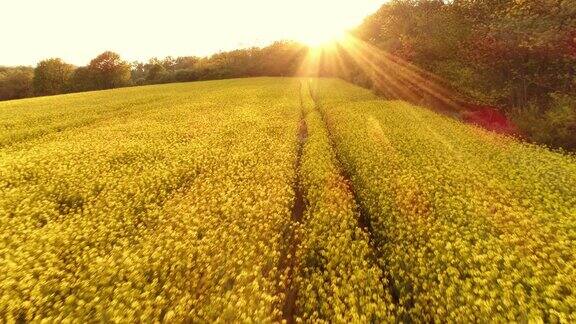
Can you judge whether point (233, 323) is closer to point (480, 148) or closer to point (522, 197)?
point (522, 197)

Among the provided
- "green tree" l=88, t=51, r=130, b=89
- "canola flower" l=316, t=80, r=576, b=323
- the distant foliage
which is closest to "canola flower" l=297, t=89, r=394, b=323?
"canola flower" l=316, t=80, r=576, b=323

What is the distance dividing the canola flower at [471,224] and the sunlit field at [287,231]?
6cm

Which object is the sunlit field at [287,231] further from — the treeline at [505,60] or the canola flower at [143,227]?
the treeline at [505,60]

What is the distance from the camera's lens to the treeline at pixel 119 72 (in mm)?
83188

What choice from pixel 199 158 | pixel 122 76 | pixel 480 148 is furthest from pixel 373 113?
pixel 122 76

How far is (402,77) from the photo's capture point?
41781 millimetres

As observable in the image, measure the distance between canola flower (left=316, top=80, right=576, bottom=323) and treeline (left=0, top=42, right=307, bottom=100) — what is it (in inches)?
3066

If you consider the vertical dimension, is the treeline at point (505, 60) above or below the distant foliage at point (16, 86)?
below

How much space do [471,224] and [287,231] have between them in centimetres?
527

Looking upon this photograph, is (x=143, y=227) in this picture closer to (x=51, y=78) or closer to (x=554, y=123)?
(x=554, y=123)

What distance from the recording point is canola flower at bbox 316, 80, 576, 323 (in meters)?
7.18

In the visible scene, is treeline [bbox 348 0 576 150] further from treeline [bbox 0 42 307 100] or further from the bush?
treeline [bbox 0 42 307 100]

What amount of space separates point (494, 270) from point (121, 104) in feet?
133

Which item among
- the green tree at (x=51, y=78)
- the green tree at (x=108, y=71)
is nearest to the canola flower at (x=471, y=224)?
the green tree at (x=108, y=71)
